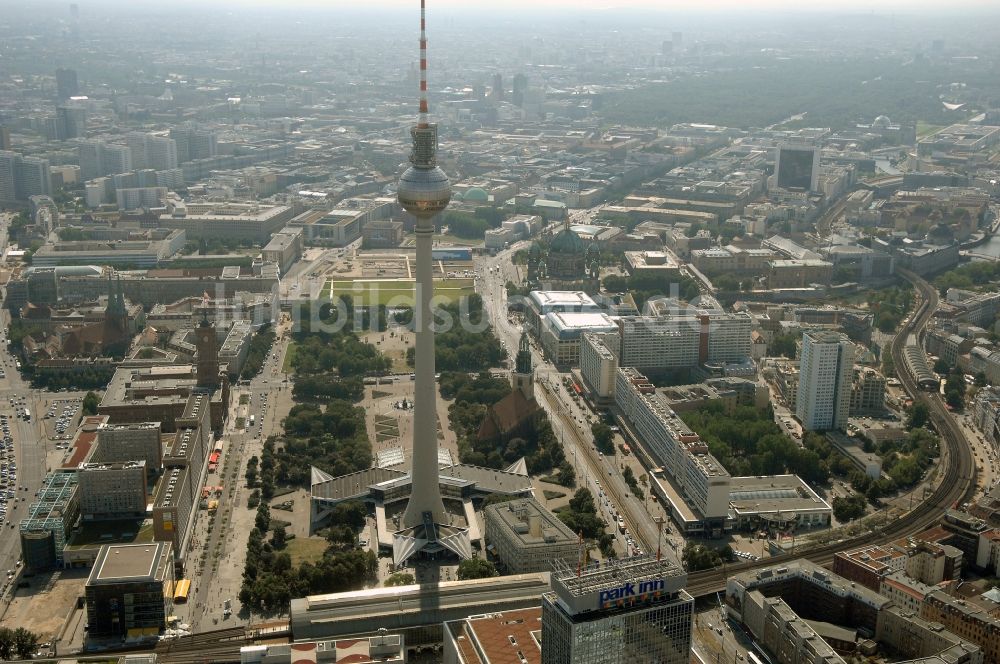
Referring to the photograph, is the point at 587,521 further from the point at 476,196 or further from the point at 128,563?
the point at 476,196

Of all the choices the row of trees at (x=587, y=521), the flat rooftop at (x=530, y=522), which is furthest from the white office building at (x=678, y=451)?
the flat rooftop at (x=530, y=522)

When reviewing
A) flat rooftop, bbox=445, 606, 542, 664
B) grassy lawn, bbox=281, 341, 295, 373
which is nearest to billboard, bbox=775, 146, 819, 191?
grassy lawn, bbox=281, 341, 295, 373

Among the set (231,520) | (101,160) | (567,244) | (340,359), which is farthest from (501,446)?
(101,160)

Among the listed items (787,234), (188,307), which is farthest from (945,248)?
(188,307)

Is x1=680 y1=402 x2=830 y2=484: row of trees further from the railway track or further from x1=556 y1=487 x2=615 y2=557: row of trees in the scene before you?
x1=556 y1=487 x2=615 y2=557: row of trees

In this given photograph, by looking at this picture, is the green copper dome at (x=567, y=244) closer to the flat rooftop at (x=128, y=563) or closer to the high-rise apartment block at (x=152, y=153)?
the flat rooftop at (x=128, y=563)

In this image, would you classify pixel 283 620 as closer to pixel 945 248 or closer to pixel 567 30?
pixel 945 248
